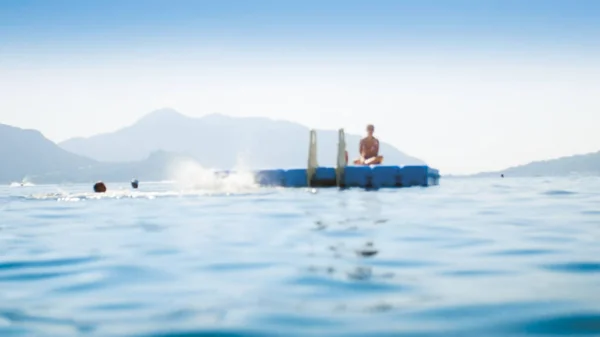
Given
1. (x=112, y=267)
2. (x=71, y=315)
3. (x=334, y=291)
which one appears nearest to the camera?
(x=71, y=315)

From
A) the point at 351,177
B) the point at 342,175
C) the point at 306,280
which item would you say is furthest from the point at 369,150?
the point at 306,280

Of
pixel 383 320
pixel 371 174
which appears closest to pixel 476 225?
pixel 383 320

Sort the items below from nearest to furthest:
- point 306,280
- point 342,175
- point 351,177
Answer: point 306,280 → point 342,175 → point 351,177

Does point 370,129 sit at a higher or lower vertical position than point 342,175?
higher

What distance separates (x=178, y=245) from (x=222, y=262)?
2.49 meters

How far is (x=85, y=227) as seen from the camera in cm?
1627

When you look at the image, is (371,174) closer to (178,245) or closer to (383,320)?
(178,245)

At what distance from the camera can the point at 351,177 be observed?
4428cm

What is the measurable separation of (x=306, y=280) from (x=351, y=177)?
36.4 meters

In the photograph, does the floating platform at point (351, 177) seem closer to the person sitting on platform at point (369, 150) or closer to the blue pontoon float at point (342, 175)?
the blue pontoon float at point (342, 175)

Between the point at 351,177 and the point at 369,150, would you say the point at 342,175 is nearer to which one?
the point at 351,177

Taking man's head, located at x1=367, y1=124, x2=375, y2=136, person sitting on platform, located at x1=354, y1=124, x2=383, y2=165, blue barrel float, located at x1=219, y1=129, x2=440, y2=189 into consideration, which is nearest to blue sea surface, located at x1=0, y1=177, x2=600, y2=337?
man's head, located at x1=367, y1=124, x2=375, y2=136

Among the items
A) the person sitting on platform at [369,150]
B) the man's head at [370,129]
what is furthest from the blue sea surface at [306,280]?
the person sitting on platform at [369,150]

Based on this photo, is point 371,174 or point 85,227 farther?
point 371,174
